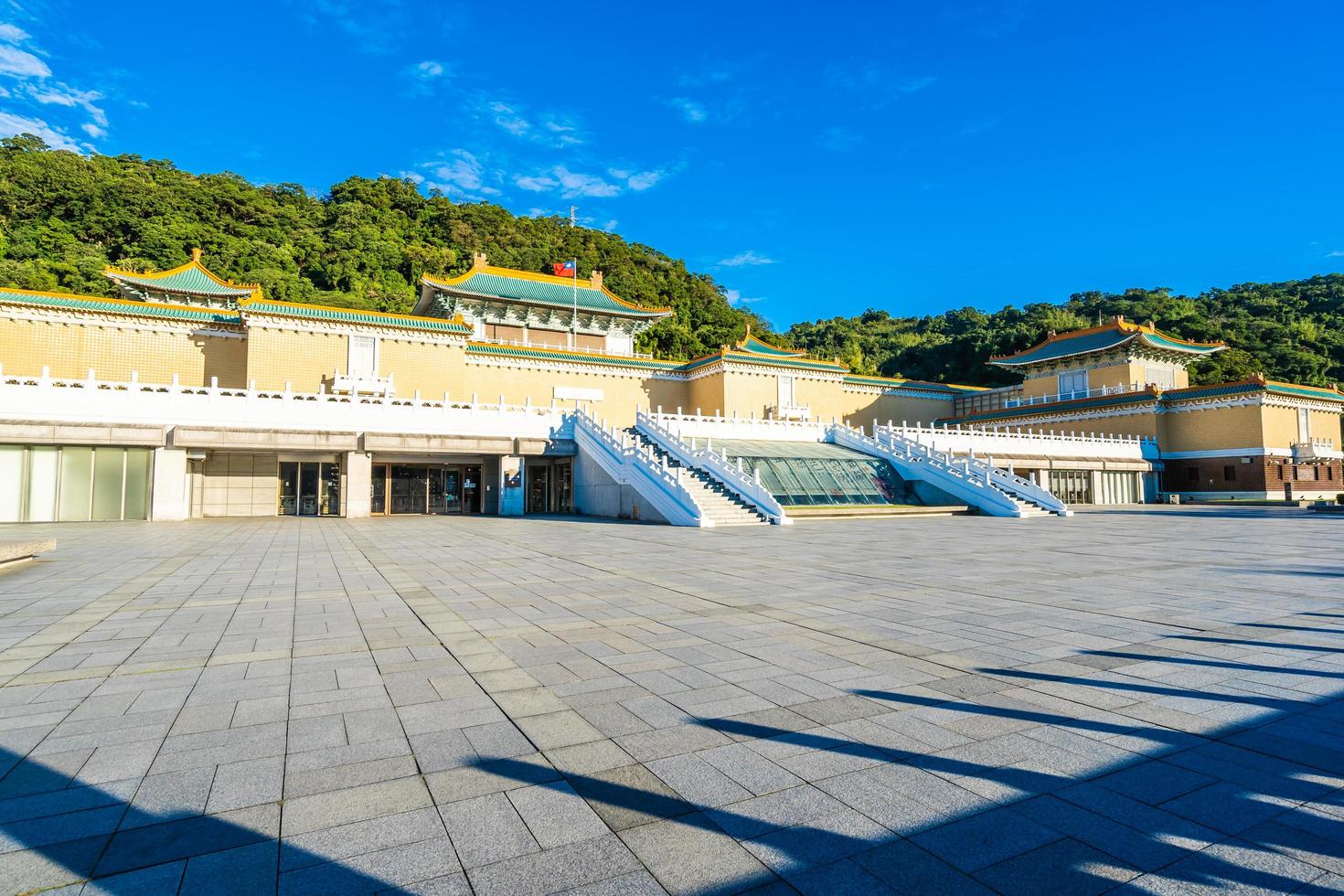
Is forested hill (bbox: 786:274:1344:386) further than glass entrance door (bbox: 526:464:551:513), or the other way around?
forested hill (bbox: 786:274:1344:386)

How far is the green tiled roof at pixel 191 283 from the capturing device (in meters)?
34.5

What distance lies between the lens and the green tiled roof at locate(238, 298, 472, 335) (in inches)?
1117

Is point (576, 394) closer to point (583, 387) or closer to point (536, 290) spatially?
point (583, 387)

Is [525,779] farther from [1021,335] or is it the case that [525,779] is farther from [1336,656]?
[1021,335]

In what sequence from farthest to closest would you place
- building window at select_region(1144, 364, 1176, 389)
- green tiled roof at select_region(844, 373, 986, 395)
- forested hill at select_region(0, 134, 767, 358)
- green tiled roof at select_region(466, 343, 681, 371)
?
forested hill at select_region(0, 134, 767, 358)
green tiled roof at select_region(844, 373, 986, 395)
building window at select_region(1144, 364, 1176, 389)
green tiled roof at select_region(466, 343, 681, 371)

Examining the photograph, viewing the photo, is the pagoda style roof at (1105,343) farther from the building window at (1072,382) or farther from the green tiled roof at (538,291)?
the green tiled roof at (538,291)

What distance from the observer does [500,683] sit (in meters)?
4.77

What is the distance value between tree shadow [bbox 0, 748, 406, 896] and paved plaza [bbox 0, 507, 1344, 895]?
0.02 meters

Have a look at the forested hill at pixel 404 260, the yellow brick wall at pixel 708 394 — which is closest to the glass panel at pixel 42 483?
the yellow brick wall at pixel 708 394

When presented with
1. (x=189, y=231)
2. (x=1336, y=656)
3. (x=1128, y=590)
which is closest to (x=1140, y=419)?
(x=1128, y=590)

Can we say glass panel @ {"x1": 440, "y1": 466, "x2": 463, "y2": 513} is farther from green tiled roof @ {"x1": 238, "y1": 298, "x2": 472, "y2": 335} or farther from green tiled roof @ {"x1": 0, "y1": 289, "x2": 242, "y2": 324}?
green tiled roof @ {"x1": 0, "y1": 289, "x2": 242, "y2": 324}

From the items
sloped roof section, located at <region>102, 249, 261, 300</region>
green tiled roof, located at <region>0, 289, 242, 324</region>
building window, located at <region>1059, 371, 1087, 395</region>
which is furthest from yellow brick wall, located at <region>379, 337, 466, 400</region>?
building window, located at <region>1059, 371, 1087, 395</region>

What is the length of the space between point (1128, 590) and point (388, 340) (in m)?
29.1

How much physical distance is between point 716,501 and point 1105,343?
31.8 m
